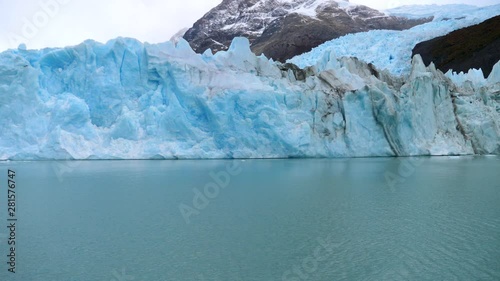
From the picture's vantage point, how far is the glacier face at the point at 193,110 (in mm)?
17109

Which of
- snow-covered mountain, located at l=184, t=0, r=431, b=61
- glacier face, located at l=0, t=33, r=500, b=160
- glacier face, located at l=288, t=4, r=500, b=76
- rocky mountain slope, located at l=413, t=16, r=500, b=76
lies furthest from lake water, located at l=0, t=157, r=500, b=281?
snow-covered mountain, located at l=184, t=0, r=431, b=61

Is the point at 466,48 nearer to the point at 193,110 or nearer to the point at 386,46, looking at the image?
the point at 386,46

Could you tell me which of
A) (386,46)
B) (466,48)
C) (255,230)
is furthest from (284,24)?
(255,230)

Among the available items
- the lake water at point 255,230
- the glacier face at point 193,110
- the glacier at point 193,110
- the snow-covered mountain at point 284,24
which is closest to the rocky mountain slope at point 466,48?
the snow-covered mountain at point 284,24

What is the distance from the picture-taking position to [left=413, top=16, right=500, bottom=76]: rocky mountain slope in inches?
1340

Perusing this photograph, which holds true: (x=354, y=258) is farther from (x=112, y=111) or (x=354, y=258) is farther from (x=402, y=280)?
(x=112, y=111)

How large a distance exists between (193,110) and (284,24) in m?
44.8

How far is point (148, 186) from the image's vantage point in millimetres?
9820

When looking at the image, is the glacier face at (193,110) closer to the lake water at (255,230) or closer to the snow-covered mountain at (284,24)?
the lake water at (255,230)

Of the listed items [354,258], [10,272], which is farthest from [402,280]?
[10,272]

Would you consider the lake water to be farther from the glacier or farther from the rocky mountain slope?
the rocky mountain slope

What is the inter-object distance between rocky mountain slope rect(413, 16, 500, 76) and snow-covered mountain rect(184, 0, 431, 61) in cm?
1352

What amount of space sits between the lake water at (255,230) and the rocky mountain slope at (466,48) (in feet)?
91.2

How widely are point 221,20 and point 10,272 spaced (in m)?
70.3
